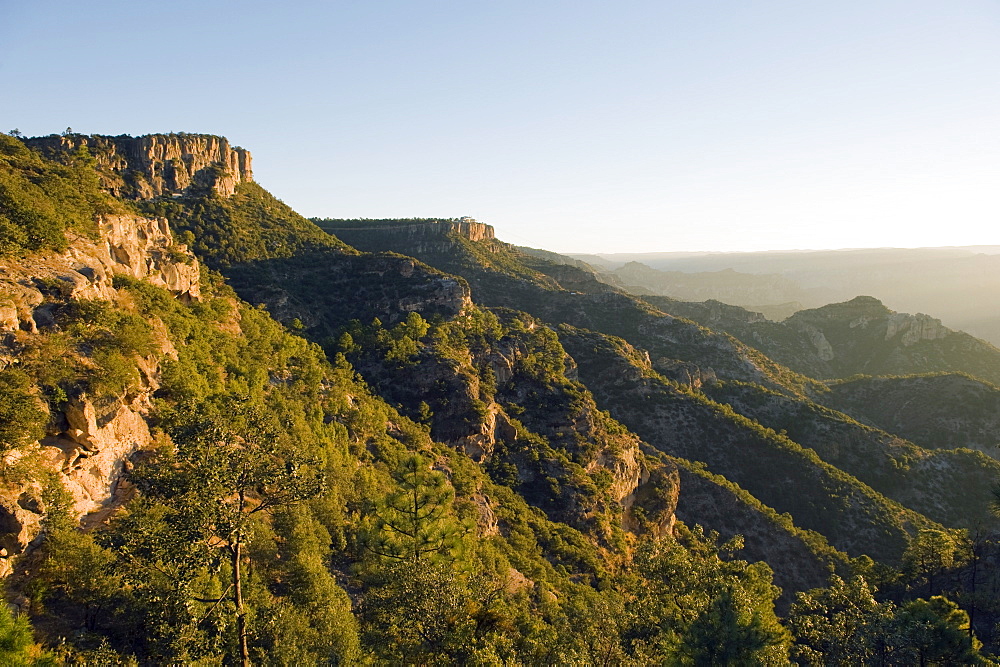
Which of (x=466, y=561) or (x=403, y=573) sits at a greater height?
(x=403, y=573)

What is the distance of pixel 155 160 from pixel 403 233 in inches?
3284

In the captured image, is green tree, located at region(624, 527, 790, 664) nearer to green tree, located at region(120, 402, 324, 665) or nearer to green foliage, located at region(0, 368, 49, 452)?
green tree, located at region(120, 402, 324, 665)

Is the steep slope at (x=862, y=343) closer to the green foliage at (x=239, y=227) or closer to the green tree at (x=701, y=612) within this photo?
the green foliage at (x=239, y=227)

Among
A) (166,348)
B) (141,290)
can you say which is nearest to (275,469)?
(166,348)

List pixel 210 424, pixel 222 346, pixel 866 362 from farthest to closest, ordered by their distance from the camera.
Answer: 1. pixel 866 362
2. pixel 222 346
3. pixel 210 424

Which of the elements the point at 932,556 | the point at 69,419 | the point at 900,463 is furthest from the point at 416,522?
the point at 900,463

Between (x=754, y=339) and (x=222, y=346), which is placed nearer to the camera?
(x=222, y=346)

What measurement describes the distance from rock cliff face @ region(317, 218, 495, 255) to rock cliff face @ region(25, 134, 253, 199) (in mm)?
51190

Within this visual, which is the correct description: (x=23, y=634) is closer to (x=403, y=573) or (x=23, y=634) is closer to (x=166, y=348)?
(x=403, y=573)

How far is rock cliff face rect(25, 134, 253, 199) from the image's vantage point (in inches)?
3280

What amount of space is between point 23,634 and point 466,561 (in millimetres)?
20307

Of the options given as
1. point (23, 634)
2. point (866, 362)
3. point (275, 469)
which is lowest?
point (866, 362)

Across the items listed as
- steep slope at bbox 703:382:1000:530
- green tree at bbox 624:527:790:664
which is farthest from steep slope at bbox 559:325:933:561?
green tree at bbox 624:527:790:664

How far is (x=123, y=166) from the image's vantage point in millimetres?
88688
